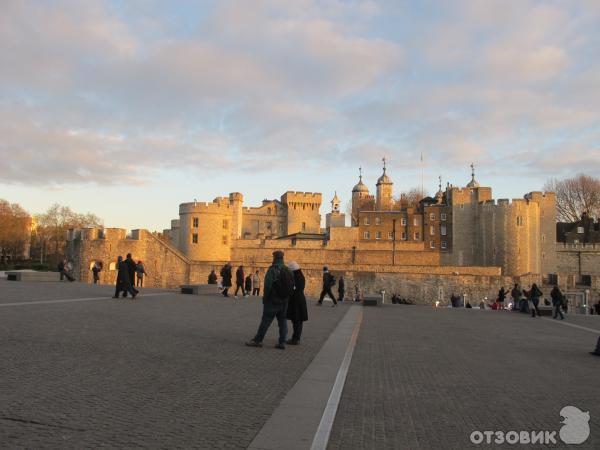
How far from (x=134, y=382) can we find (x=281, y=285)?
3821 mm

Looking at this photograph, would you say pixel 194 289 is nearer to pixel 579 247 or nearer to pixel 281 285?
pixel 281 285

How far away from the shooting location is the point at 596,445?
5.10 m

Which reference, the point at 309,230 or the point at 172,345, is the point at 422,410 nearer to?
the point at 172,345

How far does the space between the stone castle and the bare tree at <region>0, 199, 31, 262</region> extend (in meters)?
23.4

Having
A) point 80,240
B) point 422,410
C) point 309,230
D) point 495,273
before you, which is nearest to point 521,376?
point 422,410

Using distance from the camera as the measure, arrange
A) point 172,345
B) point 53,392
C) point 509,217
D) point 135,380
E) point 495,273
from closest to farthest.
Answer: point 53,392 < point 135,380 < point 172,345 < point 495,273 < point 509,217

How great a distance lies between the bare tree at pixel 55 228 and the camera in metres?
92.4

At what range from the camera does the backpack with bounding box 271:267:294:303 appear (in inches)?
387

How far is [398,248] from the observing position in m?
72.9

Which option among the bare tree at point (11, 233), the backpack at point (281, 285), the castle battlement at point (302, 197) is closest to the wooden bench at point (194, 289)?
the backpack at point (281, 285)

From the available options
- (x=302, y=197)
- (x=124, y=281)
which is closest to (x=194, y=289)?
(x=124, y=281)

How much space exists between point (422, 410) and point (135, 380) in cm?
334

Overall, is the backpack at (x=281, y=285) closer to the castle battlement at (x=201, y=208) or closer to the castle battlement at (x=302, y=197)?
the castle battlement at (x=201, y=208)

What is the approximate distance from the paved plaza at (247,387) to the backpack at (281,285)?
958mm
